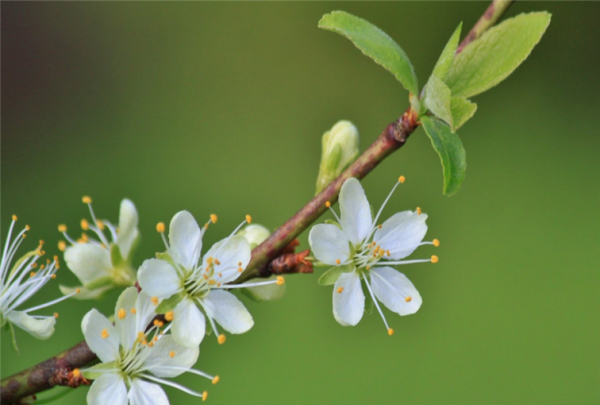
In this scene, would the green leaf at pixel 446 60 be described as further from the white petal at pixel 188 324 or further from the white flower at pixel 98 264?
the white flower at pixel 98 264

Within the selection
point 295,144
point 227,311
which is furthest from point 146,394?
point 295,144

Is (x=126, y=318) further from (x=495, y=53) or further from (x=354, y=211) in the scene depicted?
(x=495, y=53)

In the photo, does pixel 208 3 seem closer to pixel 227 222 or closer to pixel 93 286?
pixel 227 222

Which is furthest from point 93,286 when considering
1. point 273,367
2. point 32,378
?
point 273,367

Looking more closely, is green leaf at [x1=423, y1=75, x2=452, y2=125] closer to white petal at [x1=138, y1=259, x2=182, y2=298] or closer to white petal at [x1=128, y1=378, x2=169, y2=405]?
white petal at [x1=138, y1=259, x2=182, y2=298]

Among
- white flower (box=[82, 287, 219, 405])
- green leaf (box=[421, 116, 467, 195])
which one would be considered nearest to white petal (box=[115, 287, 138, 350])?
white flower (box=[82, 287, 219, 405])

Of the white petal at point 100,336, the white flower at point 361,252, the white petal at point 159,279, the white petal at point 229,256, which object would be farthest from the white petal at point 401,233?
the white petal at point 100,336
